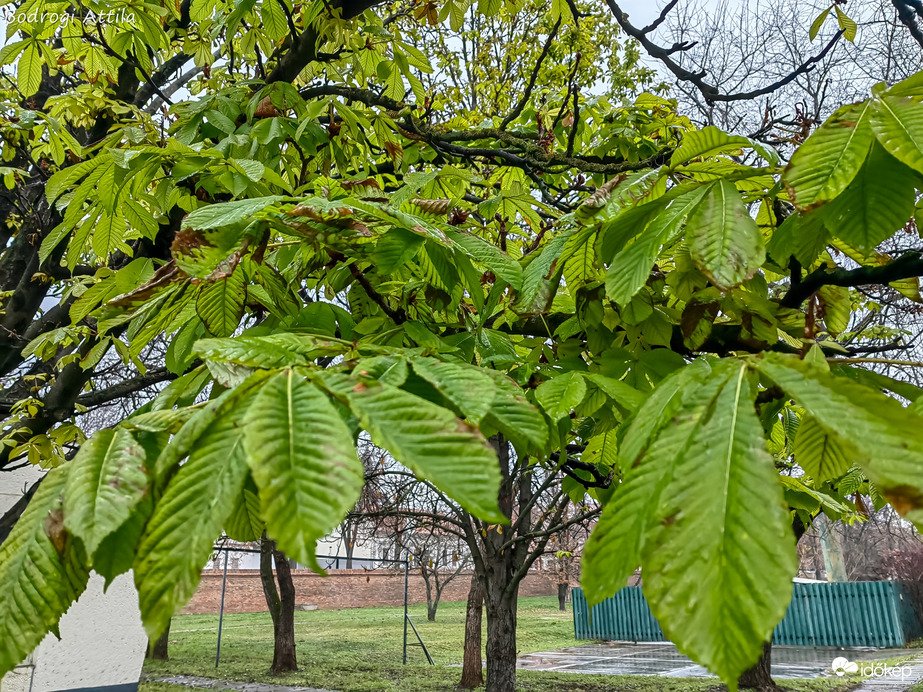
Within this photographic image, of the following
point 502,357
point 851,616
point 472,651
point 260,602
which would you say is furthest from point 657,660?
point 502,357

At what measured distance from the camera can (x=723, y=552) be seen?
16.1 inches

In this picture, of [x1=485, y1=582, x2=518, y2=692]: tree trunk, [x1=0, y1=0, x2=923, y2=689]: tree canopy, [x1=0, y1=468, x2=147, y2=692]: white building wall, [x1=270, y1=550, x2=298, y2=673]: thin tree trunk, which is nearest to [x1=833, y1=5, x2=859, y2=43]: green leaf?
[x1=0, y1=0, x2=923, y2=689]: tree canopy

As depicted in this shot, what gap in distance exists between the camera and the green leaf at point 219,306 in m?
1.05

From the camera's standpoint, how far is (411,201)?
1166mm

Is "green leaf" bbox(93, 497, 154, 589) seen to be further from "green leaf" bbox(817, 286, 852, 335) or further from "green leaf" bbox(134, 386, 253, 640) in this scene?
"green leaf" bbox(817, 286, 852, 335)

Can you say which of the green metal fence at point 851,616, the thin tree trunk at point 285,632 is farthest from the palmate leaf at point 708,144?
the green metal fence at point 851,616

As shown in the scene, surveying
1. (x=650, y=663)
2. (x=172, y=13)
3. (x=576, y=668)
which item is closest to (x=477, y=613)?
(x=576, y=668)

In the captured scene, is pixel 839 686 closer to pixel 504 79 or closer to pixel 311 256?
pixel 504 79

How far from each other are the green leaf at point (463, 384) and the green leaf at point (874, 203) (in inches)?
18.3

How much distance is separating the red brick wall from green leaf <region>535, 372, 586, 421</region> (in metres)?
16.0

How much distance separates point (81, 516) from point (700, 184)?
2.67 feet

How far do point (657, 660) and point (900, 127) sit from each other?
45.2 feet

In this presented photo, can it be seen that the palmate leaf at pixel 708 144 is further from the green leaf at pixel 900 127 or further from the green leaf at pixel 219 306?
the green leaf at pixel 219 306

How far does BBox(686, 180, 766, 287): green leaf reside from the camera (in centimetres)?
73
